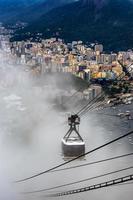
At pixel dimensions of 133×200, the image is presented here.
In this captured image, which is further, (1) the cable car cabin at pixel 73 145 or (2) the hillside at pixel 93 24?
(2) the hillside at pixel 93 24

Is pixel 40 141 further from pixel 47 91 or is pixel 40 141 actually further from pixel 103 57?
pixel 103 57

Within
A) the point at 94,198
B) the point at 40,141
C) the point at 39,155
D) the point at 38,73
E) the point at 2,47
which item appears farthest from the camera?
the point at 2,47

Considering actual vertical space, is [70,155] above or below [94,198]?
above

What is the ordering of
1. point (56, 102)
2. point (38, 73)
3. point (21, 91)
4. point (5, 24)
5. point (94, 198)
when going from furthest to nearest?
1. point (5, 24)
2. point (38, 73)
3. point (21, 91)
4. point (56, 102)
5. point (94, 198)

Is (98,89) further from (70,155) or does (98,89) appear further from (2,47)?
(70,155)

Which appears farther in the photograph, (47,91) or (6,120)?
(47,91)

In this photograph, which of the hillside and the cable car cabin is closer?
the cable car cabin

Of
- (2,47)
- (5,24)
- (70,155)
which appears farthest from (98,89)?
(5,24)

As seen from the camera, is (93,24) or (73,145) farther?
(93,24)

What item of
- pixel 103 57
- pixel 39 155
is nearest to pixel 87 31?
pixel 103 57
